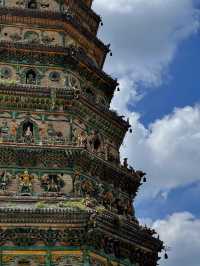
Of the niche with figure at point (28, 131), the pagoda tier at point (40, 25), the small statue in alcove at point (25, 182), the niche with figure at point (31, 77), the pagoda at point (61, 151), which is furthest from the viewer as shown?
the pagoda tier at point (40, 25)

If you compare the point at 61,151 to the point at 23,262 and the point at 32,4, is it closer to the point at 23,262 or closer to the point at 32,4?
the point at 23,262

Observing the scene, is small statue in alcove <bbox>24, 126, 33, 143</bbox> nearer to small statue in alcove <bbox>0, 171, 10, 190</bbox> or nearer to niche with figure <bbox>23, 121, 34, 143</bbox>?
niche with figure <bbox>23, 121, 34, 143</bbox>

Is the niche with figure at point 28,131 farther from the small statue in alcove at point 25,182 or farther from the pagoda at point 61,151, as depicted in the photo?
the small statue in alcove at point 25,182

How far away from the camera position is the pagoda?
21.0 m

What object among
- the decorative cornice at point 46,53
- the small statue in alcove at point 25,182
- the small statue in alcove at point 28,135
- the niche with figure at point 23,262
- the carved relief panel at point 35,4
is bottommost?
the niche with figure at point 23,262

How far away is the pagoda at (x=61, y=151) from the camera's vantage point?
2100 centimetres

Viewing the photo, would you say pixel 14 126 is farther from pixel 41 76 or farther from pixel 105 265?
pixel 105 265

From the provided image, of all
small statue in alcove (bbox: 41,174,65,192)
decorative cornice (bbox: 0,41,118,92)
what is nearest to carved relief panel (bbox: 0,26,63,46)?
decorative cornice (bbox: 0,41,118,92)

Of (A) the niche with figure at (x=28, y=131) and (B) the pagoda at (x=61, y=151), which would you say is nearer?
(B) the pagoda at (x=61, y=151)

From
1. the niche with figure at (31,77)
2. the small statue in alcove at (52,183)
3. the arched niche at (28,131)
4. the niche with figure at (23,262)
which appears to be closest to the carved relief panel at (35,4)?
the niche with figure at (31,77)

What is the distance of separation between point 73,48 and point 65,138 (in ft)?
17.9

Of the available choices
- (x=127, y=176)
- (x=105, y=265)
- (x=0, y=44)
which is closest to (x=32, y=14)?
(x=0, y=44)

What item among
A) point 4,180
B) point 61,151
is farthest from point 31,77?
point 4,180

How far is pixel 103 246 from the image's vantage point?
853 inches
